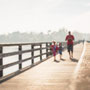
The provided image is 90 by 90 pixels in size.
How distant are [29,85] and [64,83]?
1086 millimetres

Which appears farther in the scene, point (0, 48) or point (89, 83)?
point (0, 48)

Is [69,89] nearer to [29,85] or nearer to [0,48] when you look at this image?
[29,85]

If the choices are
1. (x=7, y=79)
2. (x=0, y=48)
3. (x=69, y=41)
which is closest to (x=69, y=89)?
(x=7, y=79)

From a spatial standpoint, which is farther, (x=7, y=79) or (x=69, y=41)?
(x=69, y=41)

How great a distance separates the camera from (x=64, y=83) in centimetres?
704

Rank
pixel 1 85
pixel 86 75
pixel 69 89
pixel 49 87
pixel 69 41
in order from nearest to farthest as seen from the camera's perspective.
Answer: pixel 69 89
pixel 49 87
pixel 1 85
pixel 86 75
pixel 69 41

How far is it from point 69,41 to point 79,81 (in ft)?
32.6

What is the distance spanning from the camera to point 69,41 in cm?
1669

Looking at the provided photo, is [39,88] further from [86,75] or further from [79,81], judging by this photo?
[86,75]

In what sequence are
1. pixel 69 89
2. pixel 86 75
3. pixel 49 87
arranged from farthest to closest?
pixel 86 75
pixel 49 87
pixel 69 89

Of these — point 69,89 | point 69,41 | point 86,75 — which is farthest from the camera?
point 69,41

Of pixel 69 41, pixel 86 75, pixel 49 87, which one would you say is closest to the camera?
pixel 49 87

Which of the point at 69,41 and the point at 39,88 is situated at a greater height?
the point at 69,41

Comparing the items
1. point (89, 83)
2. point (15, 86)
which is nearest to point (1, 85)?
point (15, 86)
